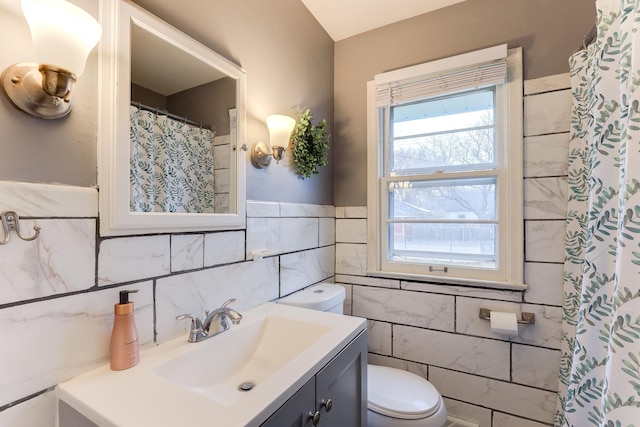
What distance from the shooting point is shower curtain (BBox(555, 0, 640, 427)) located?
0.70m

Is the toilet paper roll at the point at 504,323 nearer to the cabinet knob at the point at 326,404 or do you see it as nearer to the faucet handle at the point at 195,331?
the cabinet knob at the point at 326,404

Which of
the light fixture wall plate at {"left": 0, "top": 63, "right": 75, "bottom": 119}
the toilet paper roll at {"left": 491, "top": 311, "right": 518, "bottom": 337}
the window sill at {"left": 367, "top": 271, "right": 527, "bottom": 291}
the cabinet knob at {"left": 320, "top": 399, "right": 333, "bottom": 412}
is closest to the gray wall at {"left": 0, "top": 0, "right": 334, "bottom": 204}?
the light fixture wall plate at {"left": 0, "top": 63, "right": 75, "bottom": 119}

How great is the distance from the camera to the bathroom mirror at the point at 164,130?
0.82 m

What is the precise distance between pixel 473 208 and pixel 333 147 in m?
0.95

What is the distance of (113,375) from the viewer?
76 cm

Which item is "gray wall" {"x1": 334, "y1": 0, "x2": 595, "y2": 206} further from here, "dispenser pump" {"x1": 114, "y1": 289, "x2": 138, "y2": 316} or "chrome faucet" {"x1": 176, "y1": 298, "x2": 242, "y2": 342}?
"dispenser pump" {"x1": 114, "y1": 289, "x2": 138, "y2": 316}

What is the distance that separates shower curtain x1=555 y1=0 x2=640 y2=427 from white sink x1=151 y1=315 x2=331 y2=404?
78 cm

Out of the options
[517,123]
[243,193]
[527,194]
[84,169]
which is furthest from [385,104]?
[84,169]

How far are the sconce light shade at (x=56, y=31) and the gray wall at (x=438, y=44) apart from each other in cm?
150

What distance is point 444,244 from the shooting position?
1762mm

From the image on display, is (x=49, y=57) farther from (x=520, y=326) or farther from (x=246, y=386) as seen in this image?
(x=520, y=326)

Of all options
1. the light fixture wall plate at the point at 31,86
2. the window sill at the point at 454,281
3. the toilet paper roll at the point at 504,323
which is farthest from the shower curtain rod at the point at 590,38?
the light fixture wall plate at the point at 31,86

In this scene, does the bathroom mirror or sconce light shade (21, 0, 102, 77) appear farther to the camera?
the bathroom mirror

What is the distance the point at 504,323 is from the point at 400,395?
63 centimetres
